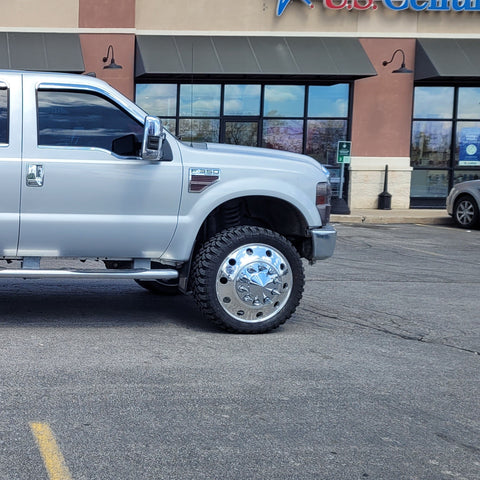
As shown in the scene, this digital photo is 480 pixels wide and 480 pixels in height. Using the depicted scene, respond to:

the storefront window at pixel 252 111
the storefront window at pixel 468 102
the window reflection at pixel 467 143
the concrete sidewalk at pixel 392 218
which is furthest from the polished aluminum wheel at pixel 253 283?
the storefront window at pixel 468 102

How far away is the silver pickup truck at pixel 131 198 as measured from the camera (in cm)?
600

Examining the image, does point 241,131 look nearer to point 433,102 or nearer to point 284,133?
point 284,133

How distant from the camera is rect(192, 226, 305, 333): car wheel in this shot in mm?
6227

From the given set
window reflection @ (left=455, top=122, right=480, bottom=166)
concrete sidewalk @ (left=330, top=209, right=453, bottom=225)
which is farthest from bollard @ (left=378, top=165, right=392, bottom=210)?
window reflection @ (left=455, top=122, right=480, bottom=166)

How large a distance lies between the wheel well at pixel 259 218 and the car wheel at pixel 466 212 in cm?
1139

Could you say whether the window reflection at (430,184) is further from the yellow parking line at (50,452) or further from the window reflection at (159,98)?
the yellow parking line at (50,452)

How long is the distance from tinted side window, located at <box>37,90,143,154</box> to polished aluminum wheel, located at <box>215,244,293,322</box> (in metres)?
1.23

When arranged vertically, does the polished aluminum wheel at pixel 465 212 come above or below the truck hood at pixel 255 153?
below

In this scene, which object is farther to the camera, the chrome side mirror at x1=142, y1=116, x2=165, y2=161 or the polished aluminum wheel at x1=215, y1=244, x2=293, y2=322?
the polished aluminum wheel at x1=215, y1=244, x2=293, y2=322

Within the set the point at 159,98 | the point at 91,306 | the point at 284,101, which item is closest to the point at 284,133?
the point at 284,101

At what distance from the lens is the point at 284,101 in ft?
72.5

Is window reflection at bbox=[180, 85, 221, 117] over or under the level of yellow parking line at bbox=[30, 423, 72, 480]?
over

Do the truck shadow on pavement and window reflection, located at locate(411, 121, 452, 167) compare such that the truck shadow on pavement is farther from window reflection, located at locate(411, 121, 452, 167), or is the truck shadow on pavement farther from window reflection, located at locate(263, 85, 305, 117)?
window reflection, located at locate(411, 121, 452, 167)

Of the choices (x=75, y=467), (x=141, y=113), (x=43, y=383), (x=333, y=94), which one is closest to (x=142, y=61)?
(x=333, y=94)
